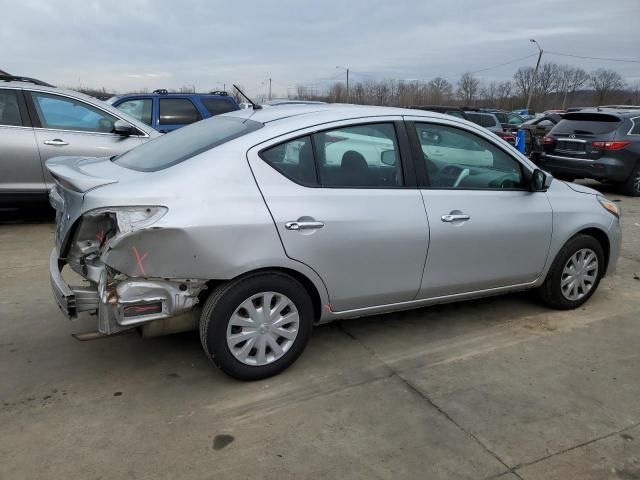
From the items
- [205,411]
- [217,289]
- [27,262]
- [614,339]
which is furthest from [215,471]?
[27,262]

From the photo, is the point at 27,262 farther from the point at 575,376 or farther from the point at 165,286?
the point at 575,376

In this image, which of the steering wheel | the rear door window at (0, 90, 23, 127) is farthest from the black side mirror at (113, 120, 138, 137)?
the steering wheel

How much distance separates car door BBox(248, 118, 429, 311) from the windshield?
0.30 meters

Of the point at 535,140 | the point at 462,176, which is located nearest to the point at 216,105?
the point at 462,176

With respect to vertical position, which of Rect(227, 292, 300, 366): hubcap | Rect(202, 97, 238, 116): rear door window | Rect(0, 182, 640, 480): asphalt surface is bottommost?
Rect(0, 182, 640, 480): asphalt surface

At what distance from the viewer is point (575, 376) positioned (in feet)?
11.4

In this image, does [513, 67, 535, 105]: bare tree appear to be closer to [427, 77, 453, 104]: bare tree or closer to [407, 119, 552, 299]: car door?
[427, 77, 453, 104]: bare tree

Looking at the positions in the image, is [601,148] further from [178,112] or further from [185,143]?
[185,143]

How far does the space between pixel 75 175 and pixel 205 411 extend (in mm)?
1549

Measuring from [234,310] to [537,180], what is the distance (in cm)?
249

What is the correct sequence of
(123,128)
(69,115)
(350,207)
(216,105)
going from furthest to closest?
(216,105)
(69,115)
(123,128)
(350,207)

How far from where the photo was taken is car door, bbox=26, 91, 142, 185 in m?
6.38

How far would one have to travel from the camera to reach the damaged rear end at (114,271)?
2793mm

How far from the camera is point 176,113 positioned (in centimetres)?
926
